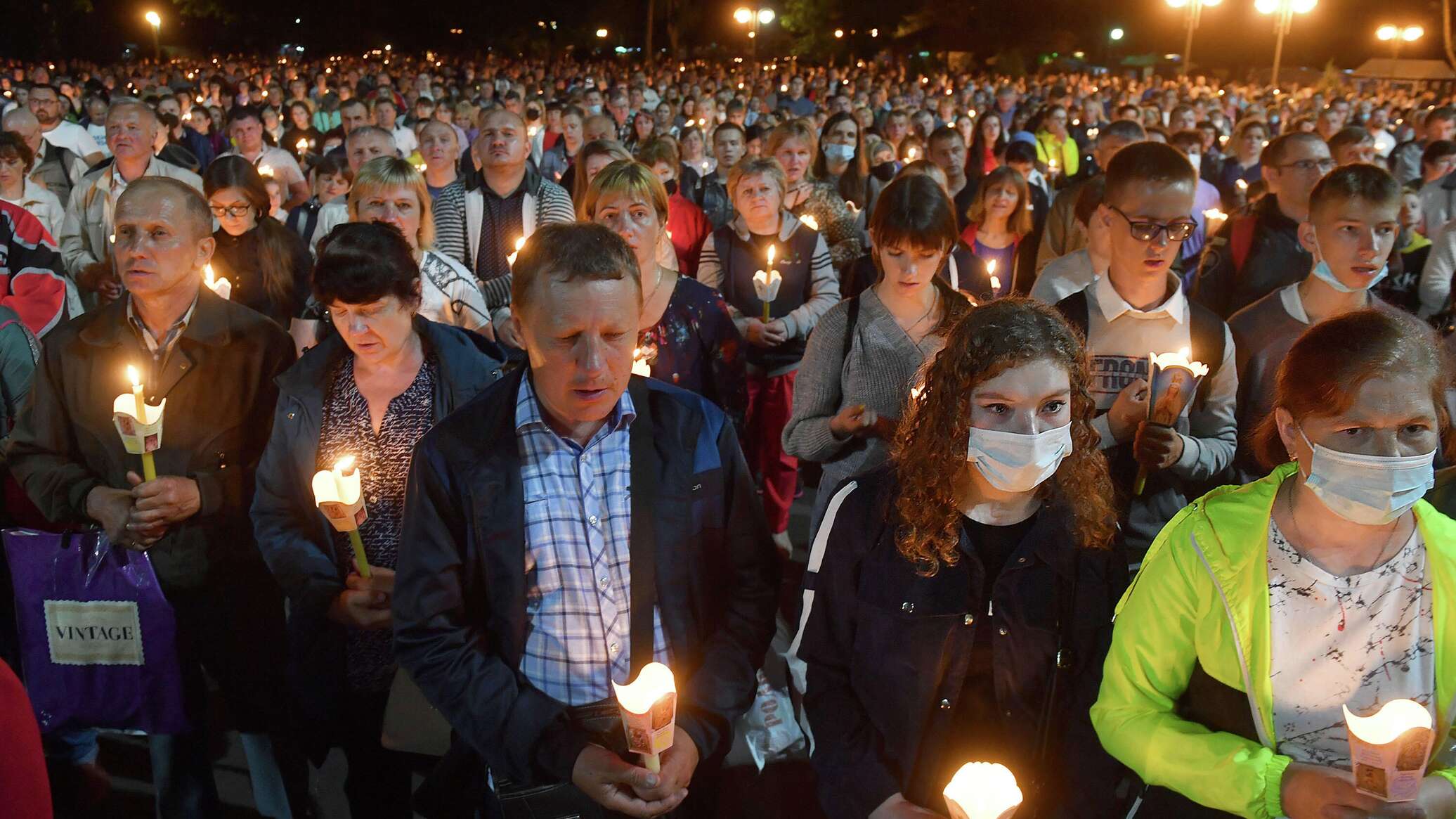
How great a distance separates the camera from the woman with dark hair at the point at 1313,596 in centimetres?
195

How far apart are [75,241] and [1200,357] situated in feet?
20.8

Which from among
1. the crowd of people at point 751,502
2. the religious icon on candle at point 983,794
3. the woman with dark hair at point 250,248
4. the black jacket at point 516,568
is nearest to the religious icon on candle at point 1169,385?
the crowd of people at point 751,502

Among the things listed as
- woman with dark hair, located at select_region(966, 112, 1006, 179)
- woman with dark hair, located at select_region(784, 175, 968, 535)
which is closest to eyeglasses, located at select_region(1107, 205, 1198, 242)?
woman with dark hair, located at select_region(784, 175, 968, 535)

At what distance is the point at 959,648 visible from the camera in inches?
85.9

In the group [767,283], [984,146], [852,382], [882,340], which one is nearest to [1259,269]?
[767,283]

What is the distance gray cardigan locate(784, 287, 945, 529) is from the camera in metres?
3.41

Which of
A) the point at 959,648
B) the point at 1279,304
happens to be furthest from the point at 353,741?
the point at 1279,304

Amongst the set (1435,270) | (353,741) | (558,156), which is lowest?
(353,741)

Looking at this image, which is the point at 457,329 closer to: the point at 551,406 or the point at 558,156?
the point at 551,406

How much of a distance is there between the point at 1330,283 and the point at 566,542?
2865mm

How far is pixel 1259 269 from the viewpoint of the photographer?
4.91 meters

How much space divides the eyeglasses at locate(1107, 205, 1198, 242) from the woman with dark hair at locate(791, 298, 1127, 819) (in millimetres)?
1239

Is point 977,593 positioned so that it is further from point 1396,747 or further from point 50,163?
point 50,163

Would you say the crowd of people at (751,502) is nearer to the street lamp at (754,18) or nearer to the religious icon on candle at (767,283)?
the religious icon on candle at (767,283)
